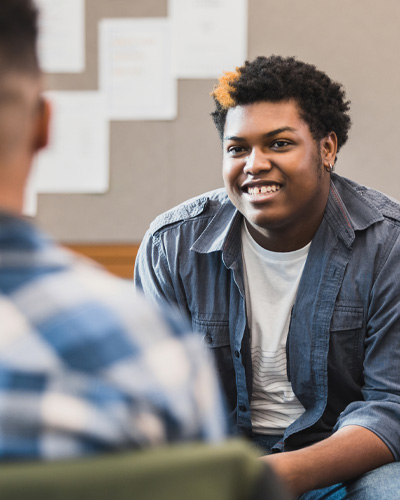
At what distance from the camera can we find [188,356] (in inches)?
18.3

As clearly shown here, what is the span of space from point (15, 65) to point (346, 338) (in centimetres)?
101

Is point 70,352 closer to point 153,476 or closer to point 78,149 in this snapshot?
point 153,476

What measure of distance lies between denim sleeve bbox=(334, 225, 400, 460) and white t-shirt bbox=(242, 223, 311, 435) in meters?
0.14

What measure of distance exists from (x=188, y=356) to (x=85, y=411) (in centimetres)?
8

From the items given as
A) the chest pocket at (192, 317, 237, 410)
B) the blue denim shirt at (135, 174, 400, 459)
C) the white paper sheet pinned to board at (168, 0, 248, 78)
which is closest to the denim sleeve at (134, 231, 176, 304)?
the blue denim shirt at (135, 174, 400, 459)

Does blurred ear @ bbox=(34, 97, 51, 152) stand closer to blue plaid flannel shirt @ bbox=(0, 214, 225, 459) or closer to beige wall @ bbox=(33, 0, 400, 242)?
blue plaid flannel shirt @ bbox=(0, 214, 225, 459)

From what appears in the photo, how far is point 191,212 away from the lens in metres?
1.54

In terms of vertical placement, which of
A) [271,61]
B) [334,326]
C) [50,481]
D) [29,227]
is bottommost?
[334,326]

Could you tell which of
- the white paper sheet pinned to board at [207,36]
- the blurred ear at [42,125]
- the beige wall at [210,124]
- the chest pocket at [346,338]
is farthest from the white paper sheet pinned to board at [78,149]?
the blurred ear at [42,125]

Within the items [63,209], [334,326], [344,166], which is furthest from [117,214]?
[334,326]

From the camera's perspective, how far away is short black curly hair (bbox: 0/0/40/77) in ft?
1.58

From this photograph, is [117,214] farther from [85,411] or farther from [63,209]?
[85,411]

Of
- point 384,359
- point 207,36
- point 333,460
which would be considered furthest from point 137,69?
point 333,460

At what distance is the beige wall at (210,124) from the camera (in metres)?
1.95
